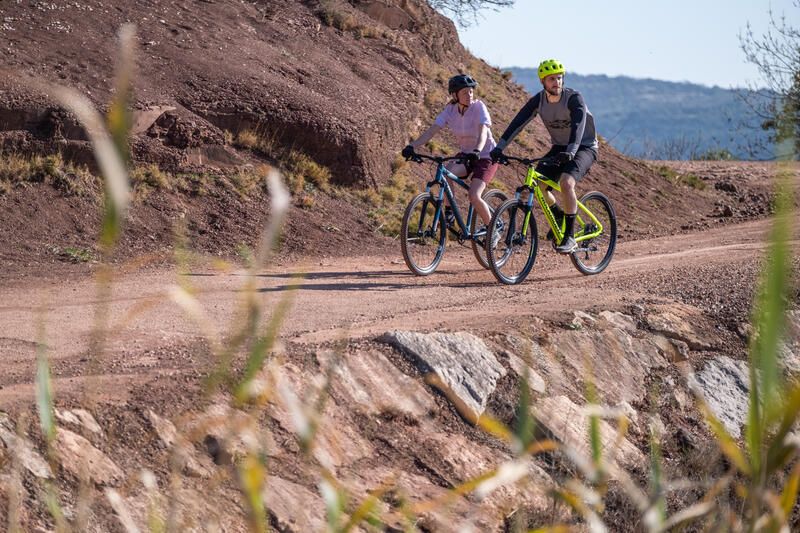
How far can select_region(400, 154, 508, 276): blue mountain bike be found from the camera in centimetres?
967

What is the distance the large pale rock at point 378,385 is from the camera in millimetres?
5630

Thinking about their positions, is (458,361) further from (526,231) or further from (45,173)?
(45,173)

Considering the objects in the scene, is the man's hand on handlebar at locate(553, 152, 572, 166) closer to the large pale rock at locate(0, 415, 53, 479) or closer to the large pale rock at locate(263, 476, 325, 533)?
the large pale rock at locate(263, 476, 325, 533)

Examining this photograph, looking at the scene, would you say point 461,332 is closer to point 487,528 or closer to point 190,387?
point 487,528

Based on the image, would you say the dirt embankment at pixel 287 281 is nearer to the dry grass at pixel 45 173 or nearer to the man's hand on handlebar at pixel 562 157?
the dry grass at pixel 45 173

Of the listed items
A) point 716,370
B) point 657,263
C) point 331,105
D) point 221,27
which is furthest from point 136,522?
point 221,27

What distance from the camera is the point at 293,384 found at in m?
5.17

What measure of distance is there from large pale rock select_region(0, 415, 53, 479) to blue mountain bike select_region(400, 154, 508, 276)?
5957 millimetres

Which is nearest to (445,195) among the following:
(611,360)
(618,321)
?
(618,321)

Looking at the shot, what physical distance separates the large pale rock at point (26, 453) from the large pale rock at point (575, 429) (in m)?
3.28

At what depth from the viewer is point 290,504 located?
444cm

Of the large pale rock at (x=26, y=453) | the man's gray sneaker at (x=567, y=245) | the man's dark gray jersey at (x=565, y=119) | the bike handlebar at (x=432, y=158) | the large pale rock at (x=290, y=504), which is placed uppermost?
the man's dark gray jersey at (x=565, y=119)

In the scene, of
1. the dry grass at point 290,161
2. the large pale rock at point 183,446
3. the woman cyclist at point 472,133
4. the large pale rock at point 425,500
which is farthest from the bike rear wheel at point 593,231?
the large pale rock at point 183,446

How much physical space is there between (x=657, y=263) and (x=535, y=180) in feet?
8.38
